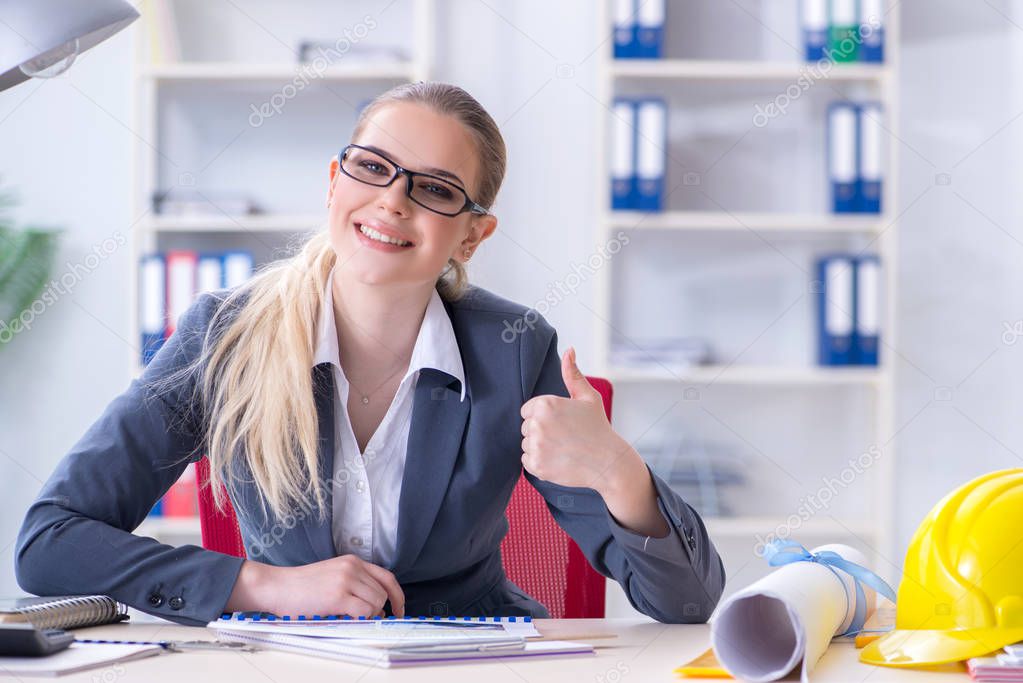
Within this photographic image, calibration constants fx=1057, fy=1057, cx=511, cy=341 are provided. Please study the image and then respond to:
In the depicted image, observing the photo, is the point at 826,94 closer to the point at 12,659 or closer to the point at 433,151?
the point at 433,151

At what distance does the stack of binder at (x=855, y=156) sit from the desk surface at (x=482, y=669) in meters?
2.02

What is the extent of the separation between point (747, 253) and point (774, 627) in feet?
7.45

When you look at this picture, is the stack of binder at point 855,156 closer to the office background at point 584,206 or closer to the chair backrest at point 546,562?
the office background at point 584,206

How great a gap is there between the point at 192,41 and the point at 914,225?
7.16ft

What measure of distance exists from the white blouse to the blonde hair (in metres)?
0.03

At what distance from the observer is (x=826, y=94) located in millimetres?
3092

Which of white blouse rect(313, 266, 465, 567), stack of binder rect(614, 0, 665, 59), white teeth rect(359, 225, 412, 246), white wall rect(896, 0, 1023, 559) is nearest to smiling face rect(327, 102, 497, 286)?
white teeth rect(359, 225, 412, 246)

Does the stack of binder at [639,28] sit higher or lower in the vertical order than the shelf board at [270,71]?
higher

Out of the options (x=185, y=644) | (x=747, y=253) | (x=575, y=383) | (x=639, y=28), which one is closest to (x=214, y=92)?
(x=639, y=28)

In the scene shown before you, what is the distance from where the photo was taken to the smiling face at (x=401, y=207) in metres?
1.41

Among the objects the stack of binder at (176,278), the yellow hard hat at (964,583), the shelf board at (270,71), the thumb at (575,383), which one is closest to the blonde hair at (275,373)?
the thumb at (575,383)

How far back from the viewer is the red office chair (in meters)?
1.58

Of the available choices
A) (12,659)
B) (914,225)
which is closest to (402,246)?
(12,659)

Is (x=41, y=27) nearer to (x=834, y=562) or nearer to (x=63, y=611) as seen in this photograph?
(x=63, y=611)
